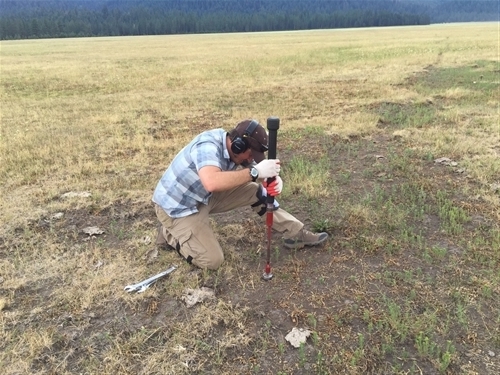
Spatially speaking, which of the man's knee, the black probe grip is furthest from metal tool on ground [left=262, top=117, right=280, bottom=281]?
the man's knee

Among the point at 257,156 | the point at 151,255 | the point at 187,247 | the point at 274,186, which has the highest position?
the point at 257,156

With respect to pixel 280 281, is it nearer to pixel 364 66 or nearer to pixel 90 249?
pixel 90 249

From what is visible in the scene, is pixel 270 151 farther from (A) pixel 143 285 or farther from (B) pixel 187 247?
(A) pixel 143 285

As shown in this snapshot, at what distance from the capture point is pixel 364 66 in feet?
81.4

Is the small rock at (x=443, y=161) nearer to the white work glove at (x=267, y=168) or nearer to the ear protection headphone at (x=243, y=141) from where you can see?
the white work glove at (x=267, y=168)

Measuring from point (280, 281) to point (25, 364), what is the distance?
2.64 m

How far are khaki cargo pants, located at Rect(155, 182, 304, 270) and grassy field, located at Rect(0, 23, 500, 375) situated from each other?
0.65ft

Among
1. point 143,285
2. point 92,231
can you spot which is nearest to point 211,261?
point 143,285

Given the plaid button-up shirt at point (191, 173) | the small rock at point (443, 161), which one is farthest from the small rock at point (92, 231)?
the small rock at point (443, 161)

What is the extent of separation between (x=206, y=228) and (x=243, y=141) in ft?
4.08

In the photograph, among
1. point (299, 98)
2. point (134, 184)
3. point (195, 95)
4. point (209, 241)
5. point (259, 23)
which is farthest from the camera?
point (259, 23)

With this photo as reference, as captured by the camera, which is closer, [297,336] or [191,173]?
[297,336]

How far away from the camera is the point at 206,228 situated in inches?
200

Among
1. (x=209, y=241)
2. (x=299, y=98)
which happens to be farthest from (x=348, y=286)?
(x=299, y=98)
